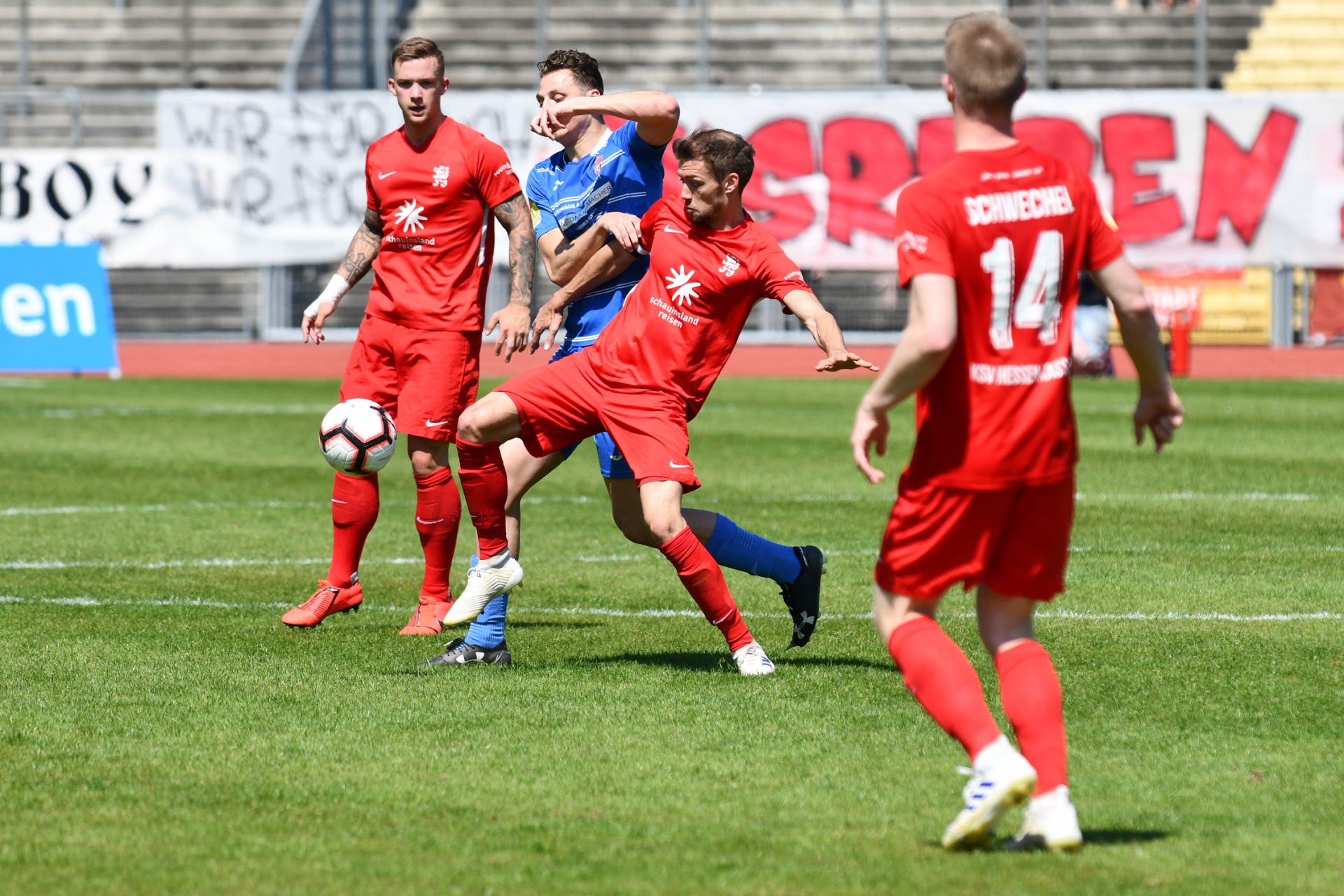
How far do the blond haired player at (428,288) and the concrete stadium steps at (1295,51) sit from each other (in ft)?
77.2

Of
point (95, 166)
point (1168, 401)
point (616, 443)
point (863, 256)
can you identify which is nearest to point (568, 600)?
point (616, 443)

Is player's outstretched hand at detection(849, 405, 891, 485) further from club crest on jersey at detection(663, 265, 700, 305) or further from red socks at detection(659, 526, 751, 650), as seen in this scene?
club crest on jersey at detection(663, 265, 700, 305)

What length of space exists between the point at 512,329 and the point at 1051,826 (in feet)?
10.6

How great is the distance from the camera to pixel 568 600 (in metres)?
7.75

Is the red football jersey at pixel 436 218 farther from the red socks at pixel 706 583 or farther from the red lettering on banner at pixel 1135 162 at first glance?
the red lettering on banner at pixel 1135 162

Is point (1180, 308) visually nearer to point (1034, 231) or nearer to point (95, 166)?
point (95, 166)

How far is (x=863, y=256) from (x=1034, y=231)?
19343mm

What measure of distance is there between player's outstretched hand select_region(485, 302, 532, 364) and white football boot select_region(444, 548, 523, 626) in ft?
2.48

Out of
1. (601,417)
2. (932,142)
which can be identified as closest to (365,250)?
(601,417)

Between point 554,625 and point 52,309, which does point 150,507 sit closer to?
point 554,625

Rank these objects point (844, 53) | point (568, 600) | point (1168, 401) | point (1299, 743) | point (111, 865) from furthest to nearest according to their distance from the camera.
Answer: point (844, 53) < point (568, 600) < point (1299, 743) < point (1168, 401) < point (111, 865)

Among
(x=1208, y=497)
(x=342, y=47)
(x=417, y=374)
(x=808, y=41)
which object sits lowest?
(x=1208, y=497)

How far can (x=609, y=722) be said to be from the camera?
5332 mm

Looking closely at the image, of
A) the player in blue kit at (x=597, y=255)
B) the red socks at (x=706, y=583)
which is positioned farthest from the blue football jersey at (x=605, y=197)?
the red socks at (x=706, y=583)
